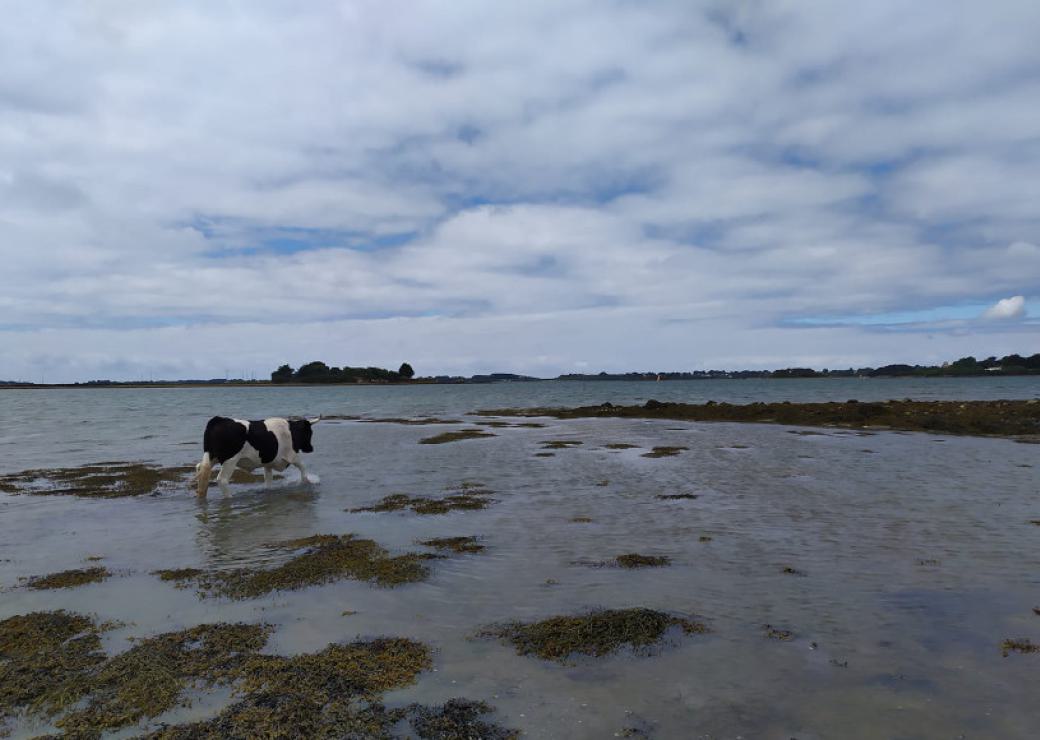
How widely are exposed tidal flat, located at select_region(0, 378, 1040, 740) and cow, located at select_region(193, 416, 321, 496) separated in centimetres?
93

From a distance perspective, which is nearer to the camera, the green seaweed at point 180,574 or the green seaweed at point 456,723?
the green seaweed at point 456,723

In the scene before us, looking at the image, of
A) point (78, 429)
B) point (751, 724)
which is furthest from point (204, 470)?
point (78, 429)

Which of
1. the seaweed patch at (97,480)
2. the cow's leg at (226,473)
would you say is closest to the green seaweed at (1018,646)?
the cow's leg at (226,473)

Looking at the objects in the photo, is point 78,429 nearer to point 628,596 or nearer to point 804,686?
point 628,596

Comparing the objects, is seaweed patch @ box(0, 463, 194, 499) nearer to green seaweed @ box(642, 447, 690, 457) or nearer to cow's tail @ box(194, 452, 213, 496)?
cow's tail @ box(194, 452, 213, 496)

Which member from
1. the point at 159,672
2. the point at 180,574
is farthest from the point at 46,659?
the point at 180,574

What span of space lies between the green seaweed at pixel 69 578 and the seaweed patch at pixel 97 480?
815 centimetres

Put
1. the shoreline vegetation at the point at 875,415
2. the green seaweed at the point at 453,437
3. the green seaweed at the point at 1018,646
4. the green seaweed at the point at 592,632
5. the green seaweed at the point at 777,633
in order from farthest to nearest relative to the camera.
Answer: the shoreline vegetation at the point at 875,415, the green seaweed at the point at 453,437, the green seaweed at the point at 777,633, the green seaweed at the point at 592,632, the green seaweed at the point at 1018,646

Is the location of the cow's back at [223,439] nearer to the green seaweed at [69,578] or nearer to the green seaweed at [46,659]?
the green seaweed at [69,578]

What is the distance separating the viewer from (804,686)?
19.1ft

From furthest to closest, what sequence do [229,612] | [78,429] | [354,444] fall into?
[78,429] < [354,444] < [229,612]

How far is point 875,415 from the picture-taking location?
39.3 meters

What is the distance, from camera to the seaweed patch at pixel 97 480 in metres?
17.8

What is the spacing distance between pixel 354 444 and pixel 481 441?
21.3 ft
